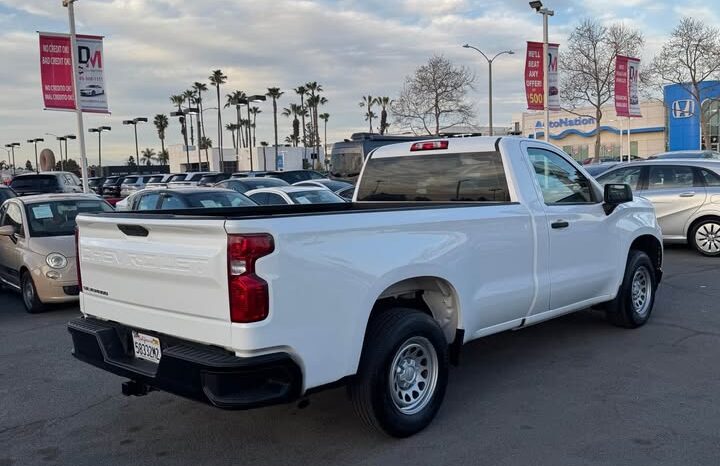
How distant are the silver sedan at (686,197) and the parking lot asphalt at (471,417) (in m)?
5.82

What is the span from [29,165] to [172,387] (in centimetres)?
13708

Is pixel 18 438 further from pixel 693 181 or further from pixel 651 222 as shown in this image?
pixel 693 181

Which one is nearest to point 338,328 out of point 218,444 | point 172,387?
point 172,387

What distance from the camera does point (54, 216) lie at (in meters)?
9.70

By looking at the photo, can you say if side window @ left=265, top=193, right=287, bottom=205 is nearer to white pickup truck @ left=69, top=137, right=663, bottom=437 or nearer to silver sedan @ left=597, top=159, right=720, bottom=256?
silver sedan @ left=597, top=159, right=720, bottom=256

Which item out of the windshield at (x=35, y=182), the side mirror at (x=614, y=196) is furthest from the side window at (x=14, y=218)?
the windshield at (x=35, y=182)

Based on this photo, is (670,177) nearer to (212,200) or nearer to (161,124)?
(212,200)

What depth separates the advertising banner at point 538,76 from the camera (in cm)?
2348

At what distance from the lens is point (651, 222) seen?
7.14 m

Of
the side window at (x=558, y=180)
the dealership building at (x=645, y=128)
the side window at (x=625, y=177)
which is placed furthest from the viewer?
the dealership building at (x=645, y=128)

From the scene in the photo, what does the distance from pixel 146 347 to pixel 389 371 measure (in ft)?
4.93

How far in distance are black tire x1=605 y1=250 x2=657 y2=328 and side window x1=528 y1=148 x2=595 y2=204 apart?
3.37ft

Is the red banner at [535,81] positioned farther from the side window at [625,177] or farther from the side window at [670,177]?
the side window at [670,177]

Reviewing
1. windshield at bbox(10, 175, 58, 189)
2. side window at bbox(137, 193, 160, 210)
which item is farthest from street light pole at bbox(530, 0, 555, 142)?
windshield at bbox(10, 175, 58, 189)
